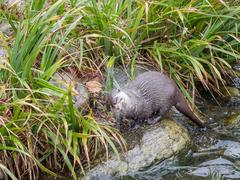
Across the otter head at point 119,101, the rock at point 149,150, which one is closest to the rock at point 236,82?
the rock at point 149,150

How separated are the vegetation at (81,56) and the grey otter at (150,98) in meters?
0.30

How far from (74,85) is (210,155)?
1272 millimetres

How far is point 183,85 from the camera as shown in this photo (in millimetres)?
5125

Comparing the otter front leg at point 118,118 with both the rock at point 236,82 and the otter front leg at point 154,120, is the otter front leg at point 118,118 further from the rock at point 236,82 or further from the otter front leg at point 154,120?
the rock at point 236,82

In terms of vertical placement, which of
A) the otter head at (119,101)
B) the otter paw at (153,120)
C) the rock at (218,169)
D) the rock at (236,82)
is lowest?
the rock at (218,169)

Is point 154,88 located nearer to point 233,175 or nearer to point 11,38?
point 233,175

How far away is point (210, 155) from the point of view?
4496 millimetres

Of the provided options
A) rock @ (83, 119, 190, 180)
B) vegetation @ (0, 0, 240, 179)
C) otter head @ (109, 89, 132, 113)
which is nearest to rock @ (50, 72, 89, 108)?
vegetation @ (0, 0, 240, 179)

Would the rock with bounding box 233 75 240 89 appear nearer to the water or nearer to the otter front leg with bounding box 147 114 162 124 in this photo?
the water

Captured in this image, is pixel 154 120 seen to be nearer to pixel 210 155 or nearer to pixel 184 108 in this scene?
pixel 184 108

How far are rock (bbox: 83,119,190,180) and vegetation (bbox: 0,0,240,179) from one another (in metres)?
0.11

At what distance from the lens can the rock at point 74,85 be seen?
4.38m

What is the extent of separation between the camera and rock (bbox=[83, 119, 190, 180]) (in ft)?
13.7

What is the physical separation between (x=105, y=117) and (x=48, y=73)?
65 cm
